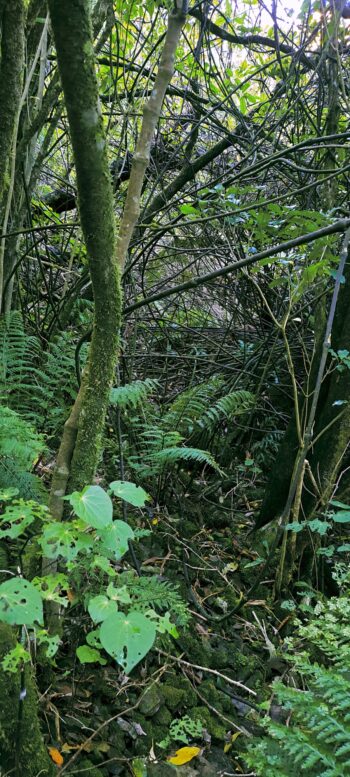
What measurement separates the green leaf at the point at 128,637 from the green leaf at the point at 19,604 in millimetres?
153

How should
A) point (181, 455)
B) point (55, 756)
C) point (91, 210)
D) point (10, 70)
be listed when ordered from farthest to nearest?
point (181, 455) → point (10, 70) → point (55, 756) → point (91, 210)

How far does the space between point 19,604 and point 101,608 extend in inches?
7.7

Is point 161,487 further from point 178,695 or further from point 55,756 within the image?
point 55,756

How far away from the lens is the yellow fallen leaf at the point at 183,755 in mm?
1734

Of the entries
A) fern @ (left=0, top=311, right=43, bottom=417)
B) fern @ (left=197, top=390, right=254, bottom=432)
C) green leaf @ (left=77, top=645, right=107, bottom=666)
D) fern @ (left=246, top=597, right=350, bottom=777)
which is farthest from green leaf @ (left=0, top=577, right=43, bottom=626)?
fern @ (left=197, top=390, right=254, bottom=432)

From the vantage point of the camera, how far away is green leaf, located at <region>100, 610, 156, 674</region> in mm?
1017

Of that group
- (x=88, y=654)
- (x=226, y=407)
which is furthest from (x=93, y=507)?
(x=226, y=407)

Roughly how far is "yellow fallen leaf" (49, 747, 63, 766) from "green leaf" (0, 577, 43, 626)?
82 cm

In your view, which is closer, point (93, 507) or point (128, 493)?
point (93, 507)

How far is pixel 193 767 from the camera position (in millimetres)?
1752

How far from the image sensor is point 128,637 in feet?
3.43

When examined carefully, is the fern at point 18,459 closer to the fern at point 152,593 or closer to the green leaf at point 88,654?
the fern at point 152,593

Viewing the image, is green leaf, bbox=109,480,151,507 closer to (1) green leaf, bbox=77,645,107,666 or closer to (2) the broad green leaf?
(2) the broad green leaf

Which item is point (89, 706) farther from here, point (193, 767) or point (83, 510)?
point (83, 510)
